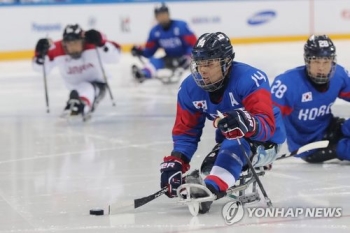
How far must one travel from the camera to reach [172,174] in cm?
391

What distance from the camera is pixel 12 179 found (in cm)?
502

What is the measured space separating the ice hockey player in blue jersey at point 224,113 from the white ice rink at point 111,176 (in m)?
0.21

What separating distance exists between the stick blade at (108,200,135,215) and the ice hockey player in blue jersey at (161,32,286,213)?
0.64 ft

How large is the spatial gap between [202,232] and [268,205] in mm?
497

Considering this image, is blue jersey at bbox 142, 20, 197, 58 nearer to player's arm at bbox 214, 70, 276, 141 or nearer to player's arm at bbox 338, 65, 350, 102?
player's arm at bbox 338, 65, 350, 102

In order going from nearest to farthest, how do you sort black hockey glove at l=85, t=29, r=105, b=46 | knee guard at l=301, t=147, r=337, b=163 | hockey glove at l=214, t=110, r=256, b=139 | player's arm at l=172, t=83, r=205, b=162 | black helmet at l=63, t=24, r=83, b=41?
hockey glove at l=214, t=110, r=256, b=139
player's arm at l=172, t=83, r=205, b=162
knee guard at l=301, t=147, r=337, b=163
black helmet at l=63, t=24, r=83, b=41
black hockey glove at l=85, t=29, r=105, b=46

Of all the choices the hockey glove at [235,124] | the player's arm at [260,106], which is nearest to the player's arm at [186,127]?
the player's arm at [260,106]

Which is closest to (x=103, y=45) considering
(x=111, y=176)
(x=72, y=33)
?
(x=72, y=33)

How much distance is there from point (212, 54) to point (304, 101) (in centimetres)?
133

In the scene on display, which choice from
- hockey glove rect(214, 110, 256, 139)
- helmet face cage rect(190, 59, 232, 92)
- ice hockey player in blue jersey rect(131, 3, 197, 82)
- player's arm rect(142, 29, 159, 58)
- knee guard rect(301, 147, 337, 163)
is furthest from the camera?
player's arm rect(142, 29, 159, 58)

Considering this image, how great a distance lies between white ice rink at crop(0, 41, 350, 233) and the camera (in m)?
3.76

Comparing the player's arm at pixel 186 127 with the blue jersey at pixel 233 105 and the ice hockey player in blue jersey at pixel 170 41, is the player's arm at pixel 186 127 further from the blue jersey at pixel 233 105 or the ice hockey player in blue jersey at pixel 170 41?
the ice hockey player in blue jersey at pixel 170 41

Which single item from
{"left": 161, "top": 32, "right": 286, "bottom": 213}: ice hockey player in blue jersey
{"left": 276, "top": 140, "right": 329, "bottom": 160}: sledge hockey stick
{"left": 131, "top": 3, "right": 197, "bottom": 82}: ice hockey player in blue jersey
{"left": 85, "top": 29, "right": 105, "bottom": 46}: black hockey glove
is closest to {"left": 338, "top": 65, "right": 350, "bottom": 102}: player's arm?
{"left": 276, "top": 140, "right": 329, "bottom": 160}: sledge hockey stick

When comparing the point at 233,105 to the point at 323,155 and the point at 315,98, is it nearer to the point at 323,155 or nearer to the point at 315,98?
the point at 315,98
